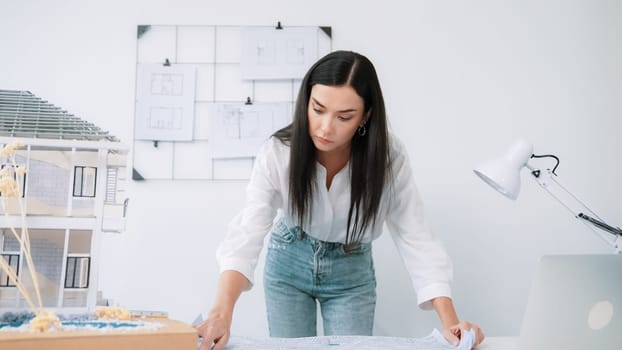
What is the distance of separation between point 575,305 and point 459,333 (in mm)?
383

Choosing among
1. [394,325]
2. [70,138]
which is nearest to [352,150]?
[70,138]

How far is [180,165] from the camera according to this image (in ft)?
6.35

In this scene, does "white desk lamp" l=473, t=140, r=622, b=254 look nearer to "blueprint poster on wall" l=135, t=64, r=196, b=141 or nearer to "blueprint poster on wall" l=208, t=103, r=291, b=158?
"blueprint poster on wall" l=208, t=103, r=291, b=158

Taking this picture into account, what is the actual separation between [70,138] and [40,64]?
1117 millimetres

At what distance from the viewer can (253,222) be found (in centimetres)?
127

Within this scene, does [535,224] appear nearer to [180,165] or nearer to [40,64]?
[180,165]

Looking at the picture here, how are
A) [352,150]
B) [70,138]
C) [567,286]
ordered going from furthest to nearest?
1. [352,150]
2. [70,138]
3. [567,286]

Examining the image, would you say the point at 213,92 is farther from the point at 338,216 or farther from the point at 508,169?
the point at 508,169

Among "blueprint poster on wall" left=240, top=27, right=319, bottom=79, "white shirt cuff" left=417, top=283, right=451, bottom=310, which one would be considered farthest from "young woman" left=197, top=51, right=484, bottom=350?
"blueprint poster on wall" left=240, top=27, right=319, bottom=79

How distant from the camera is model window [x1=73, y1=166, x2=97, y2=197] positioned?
3.13ft

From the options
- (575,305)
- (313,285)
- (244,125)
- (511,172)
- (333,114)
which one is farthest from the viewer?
(244,125)

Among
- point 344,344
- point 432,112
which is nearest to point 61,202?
point 344,344

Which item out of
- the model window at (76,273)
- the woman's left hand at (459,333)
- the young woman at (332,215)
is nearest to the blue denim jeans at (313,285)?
the young woman at (332,215)

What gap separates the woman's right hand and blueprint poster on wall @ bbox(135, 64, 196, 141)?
3.39 ft
